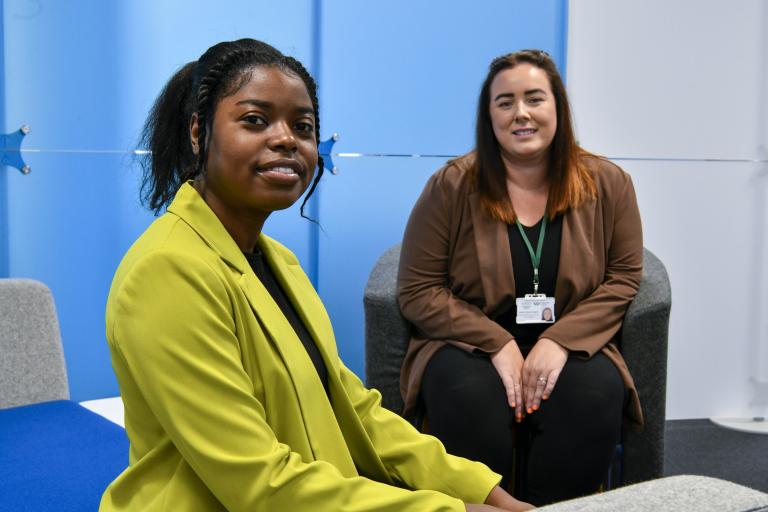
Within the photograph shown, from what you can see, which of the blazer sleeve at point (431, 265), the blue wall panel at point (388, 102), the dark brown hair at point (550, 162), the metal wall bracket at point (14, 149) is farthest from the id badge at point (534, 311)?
the metal wall bracket at point (14, 149)

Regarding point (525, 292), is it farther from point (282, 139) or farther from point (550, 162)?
point (282, 139)

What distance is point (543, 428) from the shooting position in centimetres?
241

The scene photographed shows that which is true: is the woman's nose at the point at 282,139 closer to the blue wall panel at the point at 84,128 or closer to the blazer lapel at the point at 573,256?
the blazer lapel at the point at 573,256

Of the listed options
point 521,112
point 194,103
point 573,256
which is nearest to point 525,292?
point 573,256

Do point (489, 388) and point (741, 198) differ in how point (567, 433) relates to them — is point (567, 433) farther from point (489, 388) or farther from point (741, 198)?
point (741, 198)

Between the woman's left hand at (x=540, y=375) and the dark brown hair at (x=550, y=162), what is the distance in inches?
17.6

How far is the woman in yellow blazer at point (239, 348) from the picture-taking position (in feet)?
3.56

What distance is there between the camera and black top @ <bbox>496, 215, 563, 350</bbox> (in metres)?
2.60

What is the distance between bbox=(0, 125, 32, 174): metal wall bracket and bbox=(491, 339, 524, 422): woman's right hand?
1.73m

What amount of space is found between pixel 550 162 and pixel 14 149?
180 cm

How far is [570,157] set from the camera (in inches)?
107

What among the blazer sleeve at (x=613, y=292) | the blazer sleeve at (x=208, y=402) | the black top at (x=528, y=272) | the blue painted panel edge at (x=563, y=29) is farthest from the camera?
the blue painted panel edge at (x=563, y=29)

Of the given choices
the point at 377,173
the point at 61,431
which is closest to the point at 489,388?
the point at 61,431

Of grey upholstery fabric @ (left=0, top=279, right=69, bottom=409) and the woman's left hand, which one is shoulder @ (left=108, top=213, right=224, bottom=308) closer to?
grey upholstery fabric @ (left=0, top=279, right=69, bottom=409)
